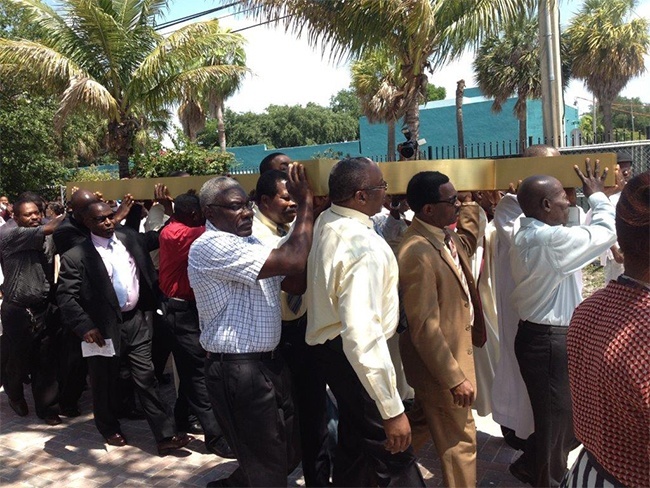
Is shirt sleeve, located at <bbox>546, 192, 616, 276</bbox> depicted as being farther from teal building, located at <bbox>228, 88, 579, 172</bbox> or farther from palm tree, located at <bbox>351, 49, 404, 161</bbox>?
teal building, located at <bbox>228, 88, 579, 172</bbox>

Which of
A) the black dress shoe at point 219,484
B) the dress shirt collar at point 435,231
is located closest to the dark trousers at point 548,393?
the dress shirt collar at point 435,231

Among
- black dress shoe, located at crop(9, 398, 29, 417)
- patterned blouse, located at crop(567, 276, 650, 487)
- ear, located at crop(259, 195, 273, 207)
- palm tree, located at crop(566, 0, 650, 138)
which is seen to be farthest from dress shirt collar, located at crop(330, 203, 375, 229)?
palm tree, located at crop(566, 0, 650, 138)

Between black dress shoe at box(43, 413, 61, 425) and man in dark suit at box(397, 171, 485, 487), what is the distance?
3426 mm

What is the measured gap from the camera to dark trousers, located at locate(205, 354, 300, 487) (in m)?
2.90

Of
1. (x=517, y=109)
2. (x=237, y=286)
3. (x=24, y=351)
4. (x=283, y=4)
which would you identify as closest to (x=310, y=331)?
(x=237, y=286)

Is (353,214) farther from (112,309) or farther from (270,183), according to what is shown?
(112,309)

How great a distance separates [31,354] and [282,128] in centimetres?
5382

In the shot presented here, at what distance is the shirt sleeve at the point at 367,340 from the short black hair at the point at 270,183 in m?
1.00

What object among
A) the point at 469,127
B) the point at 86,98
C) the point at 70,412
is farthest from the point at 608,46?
the point at 70,412

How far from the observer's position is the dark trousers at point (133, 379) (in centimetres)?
451

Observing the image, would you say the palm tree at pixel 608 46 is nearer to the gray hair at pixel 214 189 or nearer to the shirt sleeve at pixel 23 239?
the shirt sleeve at pixel 23 239

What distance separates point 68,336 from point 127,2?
28.2ft

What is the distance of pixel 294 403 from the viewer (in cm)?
329

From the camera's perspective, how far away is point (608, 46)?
22.7m
